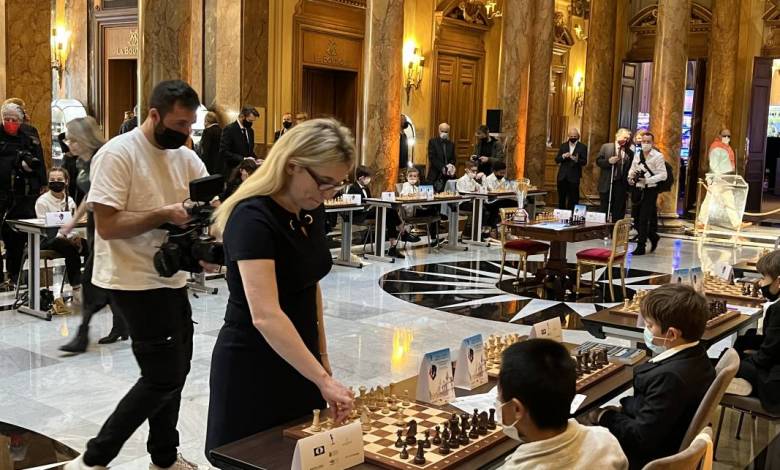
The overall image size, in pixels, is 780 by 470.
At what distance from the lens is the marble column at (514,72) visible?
49.2ft

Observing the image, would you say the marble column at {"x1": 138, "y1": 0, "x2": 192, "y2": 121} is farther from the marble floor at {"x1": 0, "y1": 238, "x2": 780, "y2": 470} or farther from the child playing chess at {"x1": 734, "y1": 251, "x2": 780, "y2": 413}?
the child playing chess at {"x1": 734, "y1": 251, "x2": 780, "y2": 413}

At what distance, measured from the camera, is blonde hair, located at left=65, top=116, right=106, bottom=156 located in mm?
5301

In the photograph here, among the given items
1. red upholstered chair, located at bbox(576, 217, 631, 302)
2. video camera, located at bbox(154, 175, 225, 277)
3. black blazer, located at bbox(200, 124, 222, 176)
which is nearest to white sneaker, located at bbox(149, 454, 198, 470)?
video camera, located at bbox(154, 175, 225, 277)

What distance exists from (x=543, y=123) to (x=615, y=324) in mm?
11732

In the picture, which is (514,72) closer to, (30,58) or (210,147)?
(210,147)

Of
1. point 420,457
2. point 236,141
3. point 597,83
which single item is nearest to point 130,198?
point 420,457

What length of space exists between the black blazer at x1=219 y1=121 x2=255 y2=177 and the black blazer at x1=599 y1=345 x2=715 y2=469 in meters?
8.29

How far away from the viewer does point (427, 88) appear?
17156 mm

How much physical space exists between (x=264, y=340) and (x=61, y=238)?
5.30 metres

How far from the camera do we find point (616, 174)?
13039 millimetres

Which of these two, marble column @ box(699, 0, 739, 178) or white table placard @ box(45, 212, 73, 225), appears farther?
marble column @ box(699, 0, 739, 178)

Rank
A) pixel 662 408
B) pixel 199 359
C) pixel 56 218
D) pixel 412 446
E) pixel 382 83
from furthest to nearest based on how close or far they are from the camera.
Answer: pixel 382 83 < pixel 56 218 < pixel 199 359 < pixel 662 408 < pixel 412 446

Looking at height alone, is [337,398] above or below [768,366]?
above

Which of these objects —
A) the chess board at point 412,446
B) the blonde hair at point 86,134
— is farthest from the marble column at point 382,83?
the chess board at point 412,446
